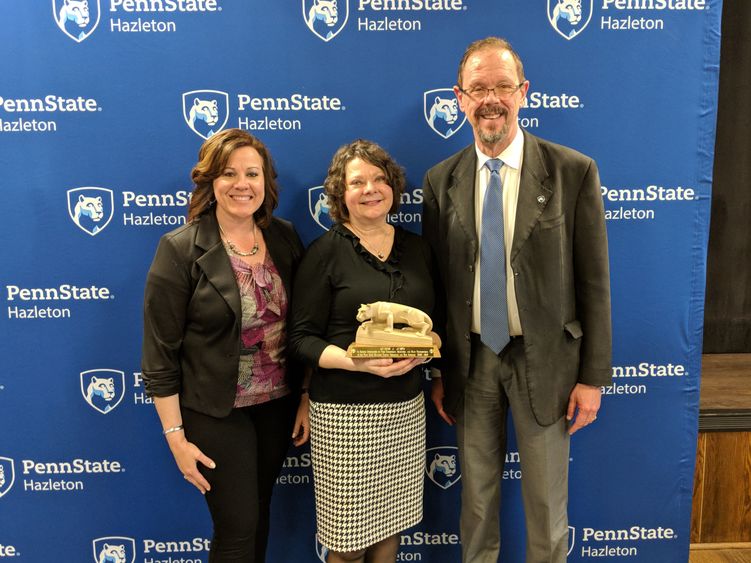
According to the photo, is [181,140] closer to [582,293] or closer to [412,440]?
[412,440]

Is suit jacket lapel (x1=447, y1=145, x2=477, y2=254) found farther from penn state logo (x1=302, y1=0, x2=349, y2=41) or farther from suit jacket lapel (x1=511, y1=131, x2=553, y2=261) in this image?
penn state logo (x1=302, y1=0, x2=349, y2=41)

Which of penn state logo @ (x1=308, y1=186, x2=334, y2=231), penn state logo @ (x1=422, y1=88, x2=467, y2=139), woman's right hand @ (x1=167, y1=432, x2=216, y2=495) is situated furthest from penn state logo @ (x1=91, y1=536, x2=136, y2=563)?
penn state logo @ (x1=422, y1=88, x2=467, y2=139)

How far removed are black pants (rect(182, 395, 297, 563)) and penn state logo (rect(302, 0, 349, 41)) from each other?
1363mm

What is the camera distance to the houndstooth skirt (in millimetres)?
1820

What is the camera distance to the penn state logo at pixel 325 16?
2174 millimetres

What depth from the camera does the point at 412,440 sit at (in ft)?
6.31

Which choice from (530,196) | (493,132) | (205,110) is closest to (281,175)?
(205,110)

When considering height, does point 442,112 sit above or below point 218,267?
above

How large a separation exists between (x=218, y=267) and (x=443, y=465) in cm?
128

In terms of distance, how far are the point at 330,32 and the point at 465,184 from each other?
814mm

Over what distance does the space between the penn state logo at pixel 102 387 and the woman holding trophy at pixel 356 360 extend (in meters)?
0.95

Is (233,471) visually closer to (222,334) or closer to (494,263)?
(222,334)

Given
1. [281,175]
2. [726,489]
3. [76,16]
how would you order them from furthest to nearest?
[726,489]
[281,175]
[76,16]

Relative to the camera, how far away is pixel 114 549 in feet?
8.00
